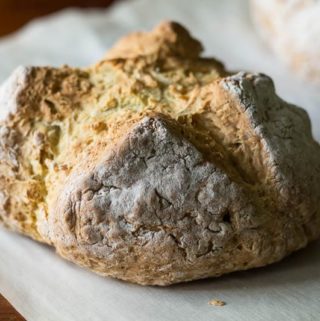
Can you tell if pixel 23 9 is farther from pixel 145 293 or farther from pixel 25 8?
pixel 145 293

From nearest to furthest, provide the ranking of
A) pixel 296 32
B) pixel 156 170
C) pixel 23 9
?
pixel 156 170 → pixel 296 32 → pixel 23 9

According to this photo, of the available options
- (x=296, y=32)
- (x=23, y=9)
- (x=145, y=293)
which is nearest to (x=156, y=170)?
(x=145, y=293)

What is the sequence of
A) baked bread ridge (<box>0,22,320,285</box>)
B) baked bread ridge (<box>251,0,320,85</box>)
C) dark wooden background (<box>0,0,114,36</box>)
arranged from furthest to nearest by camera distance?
dark wooden background (<box>0,0,114,36</box>), baked bread ridge (<box>251,0,320,85</box>), baked bread ridge (<box>0,22,320,285</box>)

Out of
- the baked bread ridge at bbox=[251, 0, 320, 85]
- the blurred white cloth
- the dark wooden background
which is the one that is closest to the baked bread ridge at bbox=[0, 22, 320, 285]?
the blurred white cloth

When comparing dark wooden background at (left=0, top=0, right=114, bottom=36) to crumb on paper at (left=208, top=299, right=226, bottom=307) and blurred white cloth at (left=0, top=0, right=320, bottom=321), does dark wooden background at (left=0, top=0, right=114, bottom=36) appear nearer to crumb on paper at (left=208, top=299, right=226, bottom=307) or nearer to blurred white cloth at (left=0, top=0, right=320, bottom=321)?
blurred white cloth at (left=0, top=0, right=320, bottom=321)

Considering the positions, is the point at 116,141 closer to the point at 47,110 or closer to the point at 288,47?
the point at 47,110
